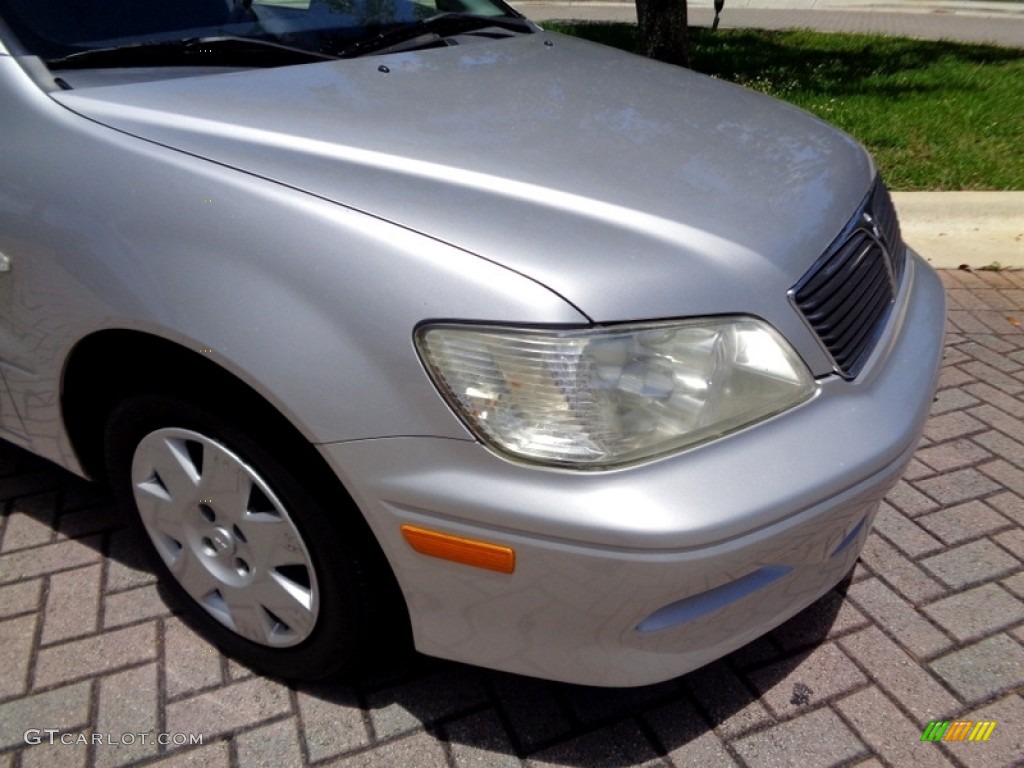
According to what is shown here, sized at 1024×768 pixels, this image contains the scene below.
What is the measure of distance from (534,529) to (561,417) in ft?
0.64

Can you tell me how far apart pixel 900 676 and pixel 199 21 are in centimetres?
237

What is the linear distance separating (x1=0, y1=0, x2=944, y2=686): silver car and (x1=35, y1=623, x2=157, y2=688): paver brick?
0.59 ft

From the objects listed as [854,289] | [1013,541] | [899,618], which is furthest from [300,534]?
[1013,541]

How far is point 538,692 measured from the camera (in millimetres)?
2119

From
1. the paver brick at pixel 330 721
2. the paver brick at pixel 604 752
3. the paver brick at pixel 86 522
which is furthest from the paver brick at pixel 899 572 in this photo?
the paver brick at pixel 86 522

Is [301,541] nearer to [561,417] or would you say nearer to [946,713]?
[561,417]

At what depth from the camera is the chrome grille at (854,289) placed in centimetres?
179

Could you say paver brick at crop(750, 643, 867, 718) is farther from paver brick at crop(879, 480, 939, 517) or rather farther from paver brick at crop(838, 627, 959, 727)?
paver brick at crop(879, 480, 939, 517)

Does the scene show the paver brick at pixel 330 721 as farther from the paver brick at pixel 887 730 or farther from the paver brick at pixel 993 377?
the paver brick at pixel 993 377

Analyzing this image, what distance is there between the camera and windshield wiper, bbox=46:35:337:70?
2.10 meters

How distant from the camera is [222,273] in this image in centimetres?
167

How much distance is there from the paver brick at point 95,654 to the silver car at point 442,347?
18 centimetres

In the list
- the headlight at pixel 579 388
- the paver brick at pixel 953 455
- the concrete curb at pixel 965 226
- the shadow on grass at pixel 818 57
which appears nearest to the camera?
the headlight at pixel 579 388

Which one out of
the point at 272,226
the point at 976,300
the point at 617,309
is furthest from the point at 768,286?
the point at 976,300
